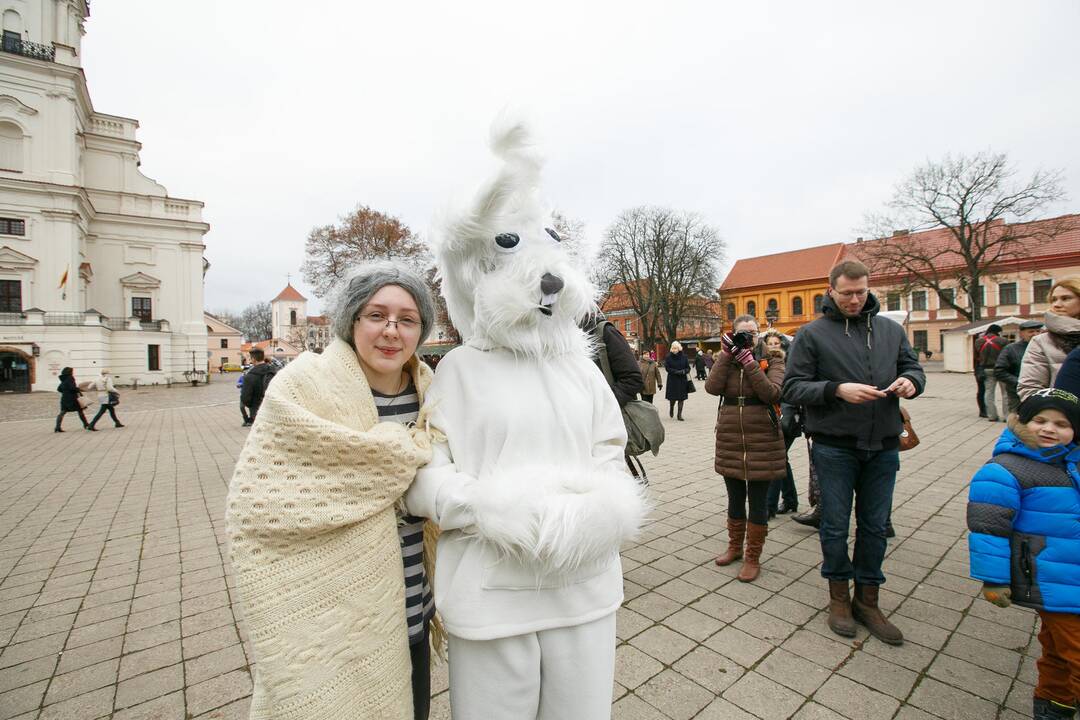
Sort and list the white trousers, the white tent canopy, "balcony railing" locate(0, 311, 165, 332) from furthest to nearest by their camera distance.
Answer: "balcony railing" locate(0, 311, 165, 332), the white tent canopy, the white trousers

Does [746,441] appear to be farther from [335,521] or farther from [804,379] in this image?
[335,521]

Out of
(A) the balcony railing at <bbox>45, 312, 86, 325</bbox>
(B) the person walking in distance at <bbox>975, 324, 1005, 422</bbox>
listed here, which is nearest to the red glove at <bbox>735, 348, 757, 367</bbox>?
(B) the person walking in distance at <bbox>975, 324, 1005, 422</bbox>

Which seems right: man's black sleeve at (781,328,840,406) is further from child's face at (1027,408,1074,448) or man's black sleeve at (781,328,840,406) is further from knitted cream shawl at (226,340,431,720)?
knitted cream shawl at (226,340,431,720)

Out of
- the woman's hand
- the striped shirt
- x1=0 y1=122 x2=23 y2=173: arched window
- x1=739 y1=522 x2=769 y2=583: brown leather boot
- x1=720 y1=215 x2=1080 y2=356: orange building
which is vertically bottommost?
x1=739 y1=522 x2=769 y2=583: brown leather boot

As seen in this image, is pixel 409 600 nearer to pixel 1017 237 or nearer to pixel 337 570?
pixel 337 570

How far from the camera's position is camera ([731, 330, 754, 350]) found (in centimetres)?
364

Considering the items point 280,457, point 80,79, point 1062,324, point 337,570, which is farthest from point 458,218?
point 80,79

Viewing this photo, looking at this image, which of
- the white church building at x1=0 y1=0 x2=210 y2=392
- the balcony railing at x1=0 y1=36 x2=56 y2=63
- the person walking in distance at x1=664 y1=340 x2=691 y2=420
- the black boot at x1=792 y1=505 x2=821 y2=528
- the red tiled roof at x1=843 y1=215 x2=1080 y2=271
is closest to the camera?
the black boot at x1=792 y1=505 x2=821 y2=528

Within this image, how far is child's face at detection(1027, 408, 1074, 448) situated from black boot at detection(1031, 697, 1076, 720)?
43.3 inches

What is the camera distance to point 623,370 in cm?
335

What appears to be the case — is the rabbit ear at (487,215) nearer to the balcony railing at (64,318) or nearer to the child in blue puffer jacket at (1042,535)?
the child in blue puffer jacket at (1042,535)

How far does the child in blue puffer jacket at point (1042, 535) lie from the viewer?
6.79ft

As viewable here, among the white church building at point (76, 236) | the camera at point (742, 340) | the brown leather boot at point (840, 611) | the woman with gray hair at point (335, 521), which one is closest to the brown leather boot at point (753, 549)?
the brown leather boot at point (840, 611)

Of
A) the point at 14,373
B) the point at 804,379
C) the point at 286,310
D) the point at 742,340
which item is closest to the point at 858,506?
the point at 804,379
